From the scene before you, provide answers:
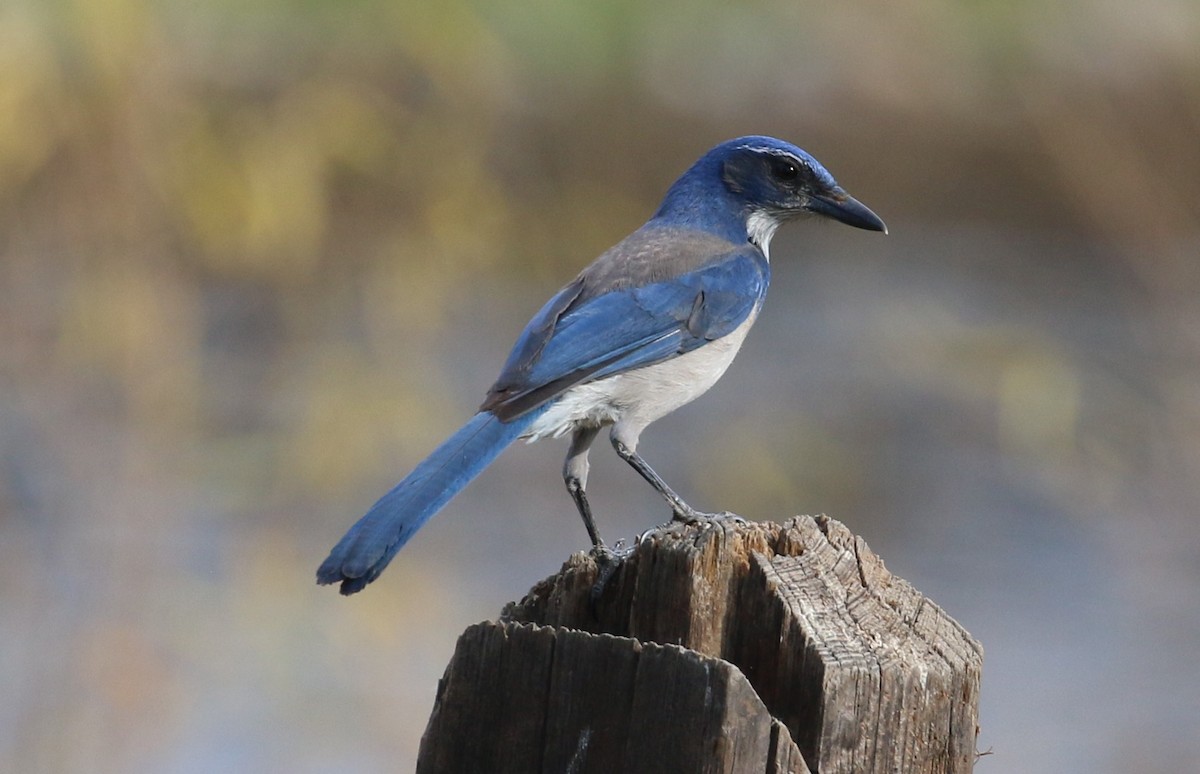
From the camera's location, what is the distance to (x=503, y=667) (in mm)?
2400

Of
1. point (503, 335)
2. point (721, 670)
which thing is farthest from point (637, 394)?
point (503, 335)

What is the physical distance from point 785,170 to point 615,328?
96cm

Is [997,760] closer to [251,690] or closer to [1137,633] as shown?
[1137,633]

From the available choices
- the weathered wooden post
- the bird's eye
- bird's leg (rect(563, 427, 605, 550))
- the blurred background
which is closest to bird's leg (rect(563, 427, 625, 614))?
bird's leg (rect(563, 427, 605, 550))

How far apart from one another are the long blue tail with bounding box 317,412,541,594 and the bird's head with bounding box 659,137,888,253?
1218 millimetres

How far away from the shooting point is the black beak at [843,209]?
15.8ft

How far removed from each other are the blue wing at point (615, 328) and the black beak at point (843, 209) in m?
0.37

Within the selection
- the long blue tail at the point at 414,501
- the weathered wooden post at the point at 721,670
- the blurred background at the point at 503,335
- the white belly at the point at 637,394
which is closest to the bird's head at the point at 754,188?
the white belly at the point at 637,394

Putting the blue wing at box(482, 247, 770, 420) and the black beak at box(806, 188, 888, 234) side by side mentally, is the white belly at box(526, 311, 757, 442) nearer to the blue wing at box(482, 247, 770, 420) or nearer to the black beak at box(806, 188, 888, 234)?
the blue wing at box(482, 247, 770, 420)

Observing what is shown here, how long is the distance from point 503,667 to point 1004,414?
7377 millimetres

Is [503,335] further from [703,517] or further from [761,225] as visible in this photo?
[703,517]

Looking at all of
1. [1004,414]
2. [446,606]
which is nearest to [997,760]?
[446,606]

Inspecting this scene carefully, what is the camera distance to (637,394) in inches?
167

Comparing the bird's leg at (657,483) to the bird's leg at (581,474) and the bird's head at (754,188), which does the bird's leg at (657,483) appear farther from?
the bird's head at (754,188)
